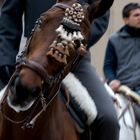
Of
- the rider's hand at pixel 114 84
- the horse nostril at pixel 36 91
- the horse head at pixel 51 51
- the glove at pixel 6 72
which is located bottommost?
the rider's hand at pixel 114 84

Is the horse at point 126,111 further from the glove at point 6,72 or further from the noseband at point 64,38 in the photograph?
the noseband at point 64,38

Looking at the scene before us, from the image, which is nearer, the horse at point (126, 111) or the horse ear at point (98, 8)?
the horse ear at point (98, 8)

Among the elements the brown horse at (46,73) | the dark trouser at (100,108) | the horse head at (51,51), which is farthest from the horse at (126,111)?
the horse head at (51,51)

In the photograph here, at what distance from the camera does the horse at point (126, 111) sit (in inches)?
258

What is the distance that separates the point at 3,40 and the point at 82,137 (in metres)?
0.82

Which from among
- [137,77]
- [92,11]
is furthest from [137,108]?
[92,11]

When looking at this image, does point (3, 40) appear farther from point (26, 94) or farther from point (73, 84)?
point (26, 94)

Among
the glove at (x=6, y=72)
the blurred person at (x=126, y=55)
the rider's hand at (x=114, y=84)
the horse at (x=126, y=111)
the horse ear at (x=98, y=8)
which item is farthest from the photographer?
the blurred person at (x=126, y=55)

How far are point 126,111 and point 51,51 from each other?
10.2ft

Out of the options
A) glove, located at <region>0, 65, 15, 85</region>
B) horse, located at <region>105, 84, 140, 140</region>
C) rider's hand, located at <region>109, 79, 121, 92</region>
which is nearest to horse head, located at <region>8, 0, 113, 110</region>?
glove, located at <region>0, 65, 15, 85</region>

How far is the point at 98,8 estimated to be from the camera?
399 centimetres

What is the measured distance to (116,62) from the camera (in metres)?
7.22

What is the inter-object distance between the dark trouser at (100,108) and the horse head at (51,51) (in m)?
0.57

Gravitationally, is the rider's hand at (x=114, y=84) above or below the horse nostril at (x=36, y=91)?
below
